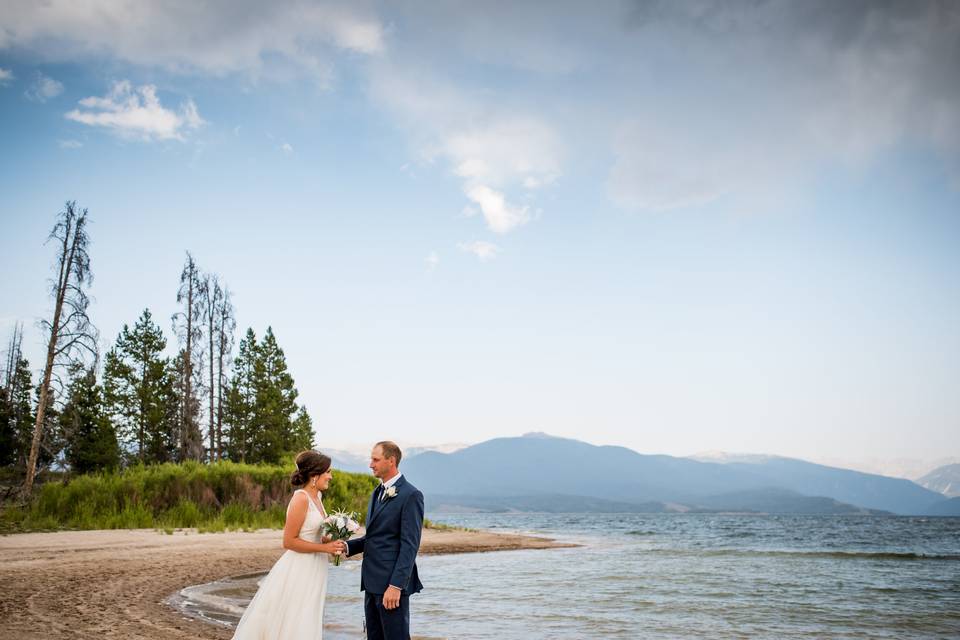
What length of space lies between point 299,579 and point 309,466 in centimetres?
98

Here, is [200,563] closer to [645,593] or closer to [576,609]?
[576,609]

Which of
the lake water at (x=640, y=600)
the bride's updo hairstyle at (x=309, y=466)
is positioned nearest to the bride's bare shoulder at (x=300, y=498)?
the bride's updo hairstyle at (x=309, y=466)

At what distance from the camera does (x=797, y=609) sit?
14883mm

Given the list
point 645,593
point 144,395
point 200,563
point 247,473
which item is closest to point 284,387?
point 144,395

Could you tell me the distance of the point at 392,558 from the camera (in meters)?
5.32

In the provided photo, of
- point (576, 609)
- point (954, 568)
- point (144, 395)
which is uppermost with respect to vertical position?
point (144, 395)

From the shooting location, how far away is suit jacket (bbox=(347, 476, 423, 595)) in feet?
17.1

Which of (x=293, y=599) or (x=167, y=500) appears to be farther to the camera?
(x=167, y=500)

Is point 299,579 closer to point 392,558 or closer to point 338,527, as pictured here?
point 338,527

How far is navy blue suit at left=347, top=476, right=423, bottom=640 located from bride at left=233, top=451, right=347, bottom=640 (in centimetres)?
44

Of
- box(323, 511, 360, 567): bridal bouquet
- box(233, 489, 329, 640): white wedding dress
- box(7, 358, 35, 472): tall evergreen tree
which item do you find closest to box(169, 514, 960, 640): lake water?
box(233, 489, 329, 640): white wedding dress

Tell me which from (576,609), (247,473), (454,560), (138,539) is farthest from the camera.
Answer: (247,473)

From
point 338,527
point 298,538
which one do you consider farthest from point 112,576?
point 338,527

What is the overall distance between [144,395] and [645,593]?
126ft
